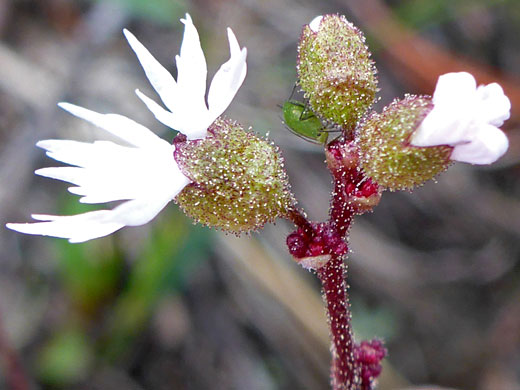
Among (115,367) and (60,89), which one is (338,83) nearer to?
(115,367)

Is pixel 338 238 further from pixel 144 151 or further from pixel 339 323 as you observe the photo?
pixel 144 151

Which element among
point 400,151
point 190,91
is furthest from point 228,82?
point 400,151

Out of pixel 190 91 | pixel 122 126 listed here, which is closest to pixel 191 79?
pixel 190 91

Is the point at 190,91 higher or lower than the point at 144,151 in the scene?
higher

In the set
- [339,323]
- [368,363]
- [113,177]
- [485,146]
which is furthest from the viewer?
[368,363]

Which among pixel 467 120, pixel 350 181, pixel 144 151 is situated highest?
pixel 467 120

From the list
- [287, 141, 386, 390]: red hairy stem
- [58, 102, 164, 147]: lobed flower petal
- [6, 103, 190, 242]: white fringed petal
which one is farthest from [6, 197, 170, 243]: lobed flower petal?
[287, 141, 386, 390]: red hairy stem

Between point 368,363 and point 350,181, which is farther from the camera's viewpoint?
point 368,363

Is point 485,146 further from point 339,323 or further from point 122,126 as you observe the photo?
point 122,126

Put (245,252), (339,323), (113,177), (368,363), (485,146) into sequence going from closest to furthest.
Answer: (485,146) → (113,177) → (339,323) → (368,363) → (245,252)

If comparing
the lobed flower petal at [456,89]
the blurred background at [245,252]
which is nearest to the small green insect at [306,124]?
the lobed flower petal at [456,89]
